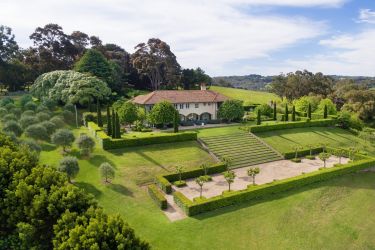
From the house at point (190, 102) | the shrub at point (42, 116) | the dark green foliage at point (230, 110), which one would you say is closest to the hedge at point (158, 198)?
the shrub at point (42, 116)

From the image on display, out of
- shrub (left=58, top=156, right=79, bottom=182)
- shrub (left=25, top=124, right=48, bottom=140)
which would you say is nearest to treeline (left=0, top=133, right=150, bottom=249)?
shrub (left=58, top=156, right=79, bottom=182)

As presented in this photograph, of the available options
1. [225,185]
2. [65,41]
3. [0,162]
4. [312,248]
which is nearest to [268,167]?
[225,185]

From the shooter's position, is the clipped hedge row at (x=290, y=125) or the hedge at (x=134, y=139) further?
the clipped hedge row at (x=290, y=125)

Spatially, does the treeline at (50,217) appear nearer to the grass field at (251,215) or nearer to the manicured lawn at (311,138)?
the grass field at (251,215)

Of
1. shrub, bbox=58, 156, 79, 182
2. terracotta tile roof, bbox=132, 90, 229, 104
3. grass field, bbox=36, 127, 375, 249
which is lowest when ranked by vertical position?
grass field, bbox=36, 127, 375, 249

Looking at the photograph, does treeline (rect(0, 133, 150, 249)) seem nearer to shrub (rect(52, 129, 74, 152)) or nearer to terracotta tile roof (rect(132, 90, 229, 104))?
shrub (rect(52, 129, 74, 152))

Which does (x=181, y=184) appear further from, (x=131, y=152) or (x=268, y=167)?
(x=268, y=167)
